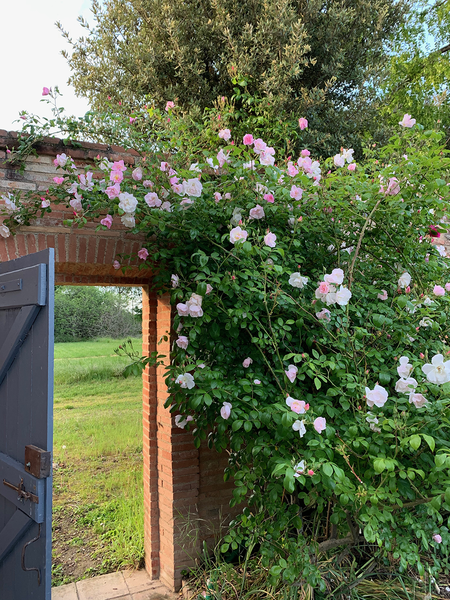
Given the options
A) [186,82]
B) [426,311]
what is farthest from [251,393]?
→ [186,82]

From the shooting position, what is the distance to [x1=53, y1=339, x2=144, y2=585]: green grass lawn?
14.2ft

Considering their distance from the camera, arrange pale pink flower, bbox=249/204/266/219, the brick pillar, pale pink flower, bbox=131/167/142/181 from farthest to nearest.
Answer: the brick pillar, pale pink flower, bbox=131/167/142/181, pale pink flower, bbox=249/204/266/219

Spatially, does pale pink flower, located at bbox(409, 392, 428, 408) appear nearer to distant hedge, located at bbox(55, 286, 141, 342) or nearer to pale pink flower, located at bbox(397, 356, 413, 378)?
pale pink flower, located at bbox(397, 356, 413, 378)

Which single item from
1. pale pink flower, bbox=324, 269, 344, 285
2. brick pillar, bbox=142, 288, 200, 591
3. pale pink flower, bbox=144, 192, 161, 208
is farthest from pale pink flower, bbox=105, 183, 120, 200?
pale pink flower, bbox=324, 269, 344, 285

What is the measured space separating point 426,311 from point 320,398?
771 mm

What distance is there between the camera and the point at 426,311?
237 centimetres

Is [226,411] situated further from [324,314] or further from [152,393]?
[152,393]

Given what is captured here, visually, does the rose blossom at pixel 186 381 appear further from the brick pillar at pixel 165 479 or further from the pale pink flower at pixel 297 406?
the brick pillar at pixel 165 479

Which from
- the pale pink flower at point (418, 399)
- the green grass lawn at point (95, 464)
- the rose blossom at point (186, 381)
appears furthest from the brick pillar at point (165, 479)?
the pale pink flower at point (418, 399)

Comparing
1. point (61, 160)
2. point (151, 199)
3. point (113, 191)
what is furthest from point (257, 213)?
point (61, 160)

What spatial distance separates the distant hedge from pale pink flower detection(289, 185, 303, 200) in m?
5.82

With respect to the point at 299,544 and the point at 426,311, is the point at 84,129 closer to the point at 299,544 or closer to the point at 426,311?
the point at 426,311

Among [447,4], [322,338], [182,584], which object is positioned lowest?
[182,584]

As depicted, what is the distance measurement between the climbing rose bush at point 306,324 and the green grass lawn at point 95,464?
221cm
